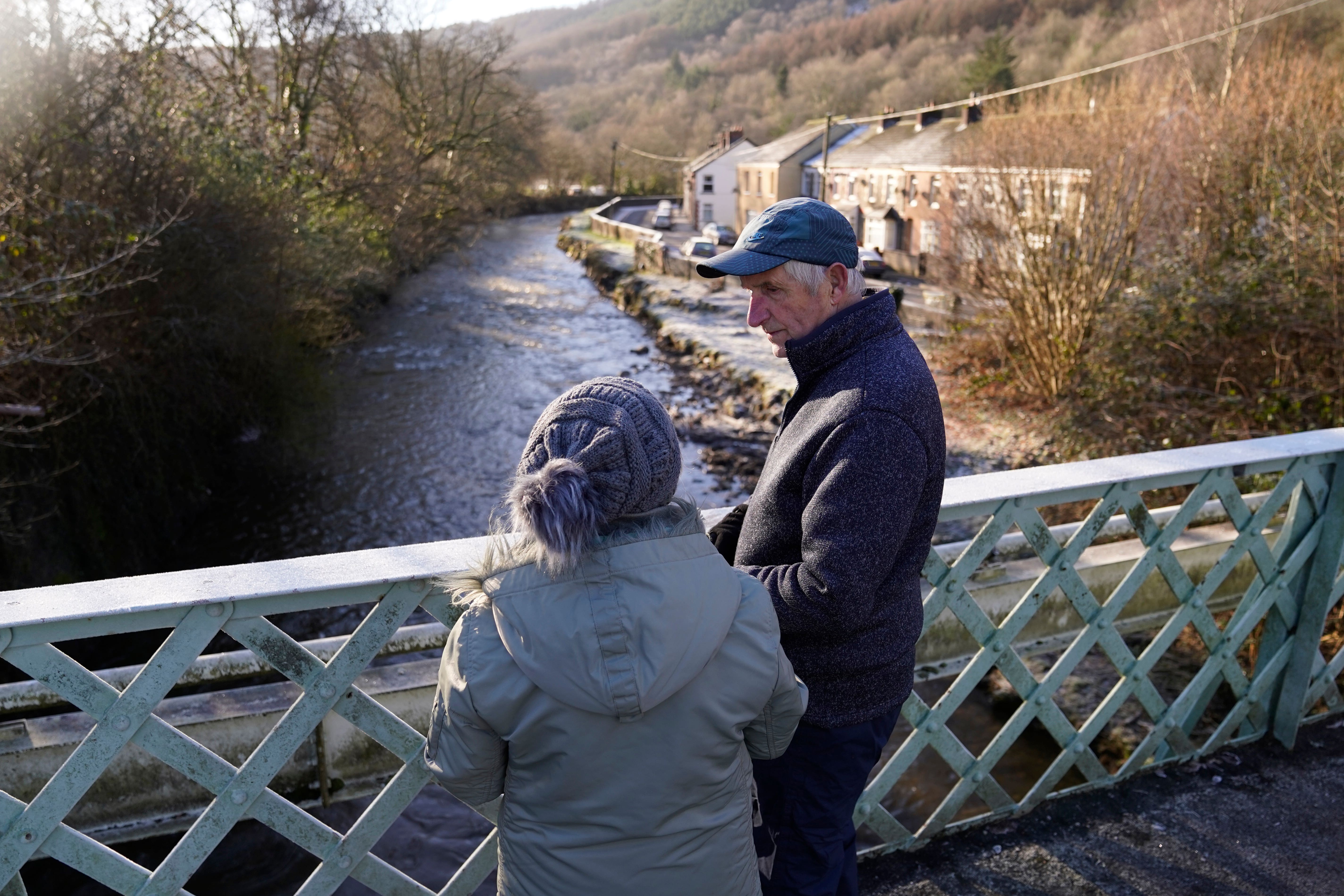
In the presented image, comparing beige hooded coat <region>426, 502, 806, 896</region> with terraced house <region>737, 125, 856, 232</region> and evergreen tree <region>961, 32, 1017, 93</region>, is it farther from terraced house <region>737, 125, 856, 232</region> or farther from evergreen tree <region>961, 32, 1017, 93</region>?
evergreen tree <region>961, 32, 1017, 93</region>

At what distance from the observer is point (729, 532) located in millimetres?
2164

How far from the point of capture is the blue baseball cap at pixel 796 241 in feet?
6.26

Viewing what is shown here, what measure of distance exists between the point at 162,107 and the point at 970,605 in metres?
11.7

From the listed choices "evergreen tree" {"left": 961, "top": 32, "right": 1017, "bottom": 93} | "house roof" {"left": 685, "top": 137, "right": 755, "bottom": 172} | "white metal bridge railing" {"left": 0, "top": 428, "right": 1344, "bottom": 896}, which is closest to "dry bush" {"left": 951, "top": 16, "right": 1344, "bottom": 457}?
"white metal bridge railing" {"left": 0, "top": 428, "right": 1344, "bottom": 896}

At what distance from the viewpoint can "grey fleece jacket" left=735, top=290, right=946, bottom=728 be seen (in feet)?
5.69

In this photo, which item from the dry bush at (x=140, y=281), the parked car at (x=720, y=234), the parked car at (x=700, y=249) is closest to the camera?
the dry bush at (x=140, y=281)

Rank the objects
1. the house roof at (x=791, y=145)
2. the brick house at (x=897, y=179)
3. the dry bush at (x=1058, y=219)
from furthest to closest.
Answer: the house roof at (x=791, y=145) < the brick house at (x=897, y=179) < the dry bush at (x=1058, y=219)

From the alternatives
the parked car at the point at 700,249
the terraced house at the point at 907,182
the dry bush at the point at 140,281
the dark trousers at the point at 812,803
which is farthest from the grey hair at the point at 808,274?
the parked car at the point at 700,249

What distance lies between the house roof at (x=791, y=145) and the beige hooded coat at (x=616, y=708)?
4258 centimetres

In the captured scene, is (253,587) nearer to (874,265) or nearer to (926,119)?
(874,265)

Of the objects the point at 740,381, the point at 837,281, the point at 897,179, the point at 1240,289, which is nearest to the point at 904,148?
the point at 897,179

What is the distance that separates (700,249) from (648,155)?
143 feet

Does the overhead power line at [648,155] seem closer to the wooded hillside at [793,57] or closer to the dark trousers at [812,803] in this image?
the wooded hillside at [793,57]

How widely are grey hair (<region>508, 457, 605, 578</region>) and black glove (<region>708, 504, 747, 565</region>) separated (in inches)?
30.3
